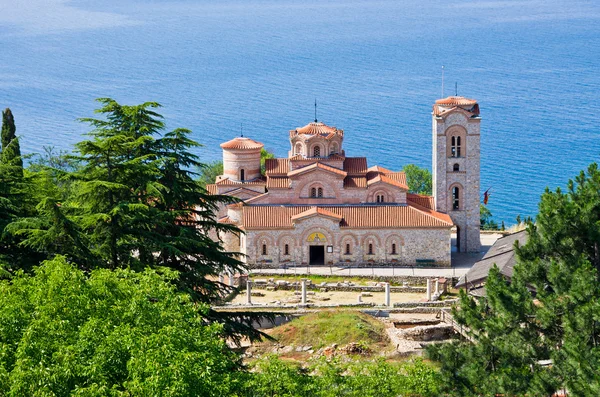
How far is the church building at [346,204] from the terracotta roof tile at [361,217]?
0.04 m

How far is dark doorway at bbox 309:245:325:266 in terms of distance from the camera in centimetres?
4703

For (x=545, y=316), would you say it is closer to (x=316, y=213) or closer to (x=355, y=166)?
(x=316, y=213)

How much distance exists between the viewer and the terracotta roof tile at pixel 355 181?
156ft

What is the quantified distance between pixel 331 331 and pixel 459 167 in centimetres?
1639

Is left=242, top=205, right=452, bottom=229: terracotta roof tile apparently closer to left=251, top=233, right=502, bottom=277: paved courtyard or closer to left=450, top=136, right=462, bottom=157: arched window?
left=251, top=233, right=502, bottom=277: paved courtyard

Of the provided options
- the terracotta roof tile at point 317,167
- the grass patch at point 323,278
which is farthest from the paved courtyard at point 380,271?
the terracotta roof tile at point 317,167

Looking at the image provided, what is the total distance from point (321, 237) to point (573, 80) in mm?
92331

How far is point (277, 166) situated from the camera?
48.4 m

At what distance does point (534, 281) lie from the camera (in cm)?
2302

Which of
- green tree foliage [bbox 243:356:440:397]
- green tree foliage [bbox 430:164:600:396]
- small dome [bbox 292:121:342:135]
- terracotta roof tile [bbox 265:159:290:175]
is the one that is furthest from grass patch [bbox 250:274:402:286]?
green tree foliage [bbox 243:356:440:397]

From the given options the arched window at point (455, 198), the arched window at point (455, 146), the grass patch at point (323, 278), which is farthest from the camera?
the arched window at point (455, 198)

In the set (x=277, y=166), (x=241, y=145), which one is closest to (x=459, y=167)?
(x=277, y=166)

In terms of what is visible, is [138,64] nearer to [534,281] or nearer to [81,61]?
[81,61]

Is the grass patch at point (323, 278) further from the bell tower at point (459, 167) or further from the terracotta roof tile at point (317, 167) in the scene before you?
the bell tower at point (459, 167)
